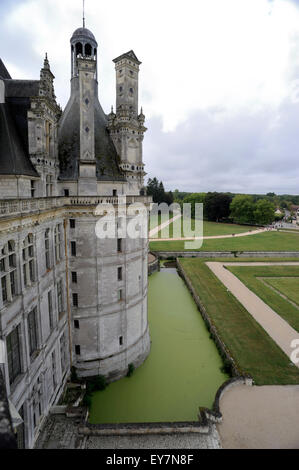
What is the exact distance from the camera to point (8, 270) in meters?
11.8

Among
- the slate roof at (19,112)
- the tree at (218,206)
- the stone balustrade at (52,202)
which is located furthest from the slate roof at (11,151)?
the tree at (218,206)

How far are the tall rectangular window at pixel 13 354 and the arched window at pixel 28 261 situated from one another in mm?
2378

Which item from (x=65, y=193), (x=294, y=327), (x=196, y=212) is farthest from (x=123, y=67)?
(x=196, y=212)

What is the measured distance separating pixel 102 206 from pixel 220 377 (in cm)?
1612

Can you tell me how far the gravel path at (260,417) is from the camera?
15.0m

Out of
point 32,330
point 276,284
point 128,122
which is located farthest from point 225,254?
point 32,330

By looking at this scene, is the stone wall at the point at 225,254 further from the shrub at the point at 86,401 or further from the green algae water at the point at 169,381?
the shrub at the point at 86,401

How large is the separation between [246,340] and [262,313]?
23.5 ft

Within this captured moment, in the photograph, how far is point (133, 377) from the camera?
21.7 m

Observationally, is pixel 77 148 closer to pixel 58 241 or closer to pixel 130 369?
pixel 58 241

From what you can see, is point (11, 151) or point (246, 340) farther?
point (246, 340)

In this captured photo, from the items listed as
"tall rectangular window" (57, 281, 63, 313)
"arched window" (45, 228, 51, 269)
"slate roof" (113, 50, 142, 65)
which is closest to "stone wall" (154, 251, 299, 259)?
"tall rectangular window" (57, 281, 63, 313)

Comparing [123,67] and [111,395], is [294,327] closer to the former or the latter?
[111,395]

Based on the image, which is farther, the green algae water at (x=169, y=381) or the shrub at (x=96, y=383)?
the shrub at (x=96, y=383)
